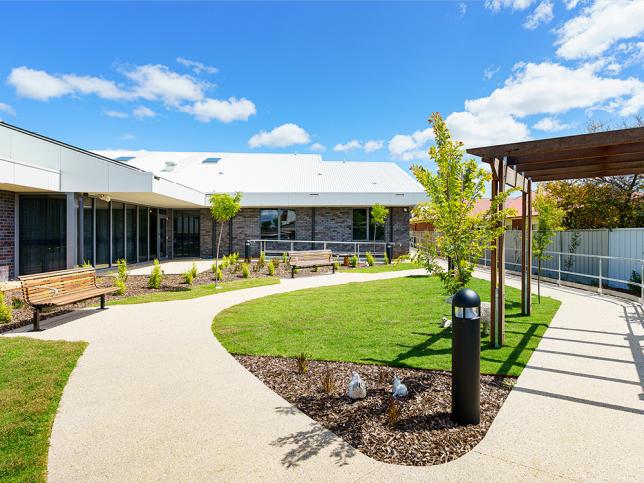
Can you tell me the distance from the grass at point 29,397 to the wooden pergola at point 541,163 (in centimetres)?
505

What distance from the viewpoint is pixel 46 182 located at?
11.7m

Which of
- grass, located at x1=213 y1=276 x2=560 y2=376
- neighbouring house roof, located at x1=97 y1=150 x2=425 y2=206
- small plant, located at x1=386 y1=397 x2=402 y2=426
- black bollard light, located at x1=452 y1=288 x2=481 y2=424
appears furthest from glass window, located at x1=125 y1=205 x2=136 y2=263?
black bollard light, located at x1=452 y1=288 x2=481 y2=424

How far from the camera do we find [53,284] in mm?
7176

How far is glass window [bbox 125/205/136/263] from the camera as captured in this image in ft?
55.7

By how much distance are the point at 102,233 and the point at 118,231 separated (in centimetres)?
126

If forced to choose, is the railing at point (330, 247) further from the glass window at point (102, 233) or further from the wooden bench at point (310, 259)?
the glass window at point (102, 233)

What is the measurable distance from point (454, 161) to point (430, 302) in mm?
5115

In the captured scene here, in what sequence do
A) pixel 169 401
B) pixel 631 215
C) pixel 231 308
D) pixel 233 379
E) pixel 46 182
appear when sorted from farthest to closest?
pixel 631 215
pixel 46 182
pixel 231 308
pixel 233 379
pixel 169 401

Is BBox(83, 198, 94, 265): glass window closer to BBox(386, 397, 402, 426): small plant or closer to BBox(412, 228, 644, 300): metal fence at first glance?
BBox(412, 228, 644, 300): metal fence

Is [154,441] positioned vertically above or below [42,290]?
below

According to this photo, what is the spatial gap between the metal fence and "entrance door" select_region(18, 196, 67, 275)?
12167 millimetres

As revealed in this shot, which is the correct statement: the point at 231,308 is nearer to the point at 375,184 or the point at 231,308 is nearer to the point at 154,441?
the point at 154,441

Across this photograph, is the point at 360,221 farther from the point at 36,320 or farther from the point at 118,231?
the point at 36,320

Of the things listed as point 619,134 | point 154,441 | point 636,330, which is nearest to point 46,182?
point 154,441
